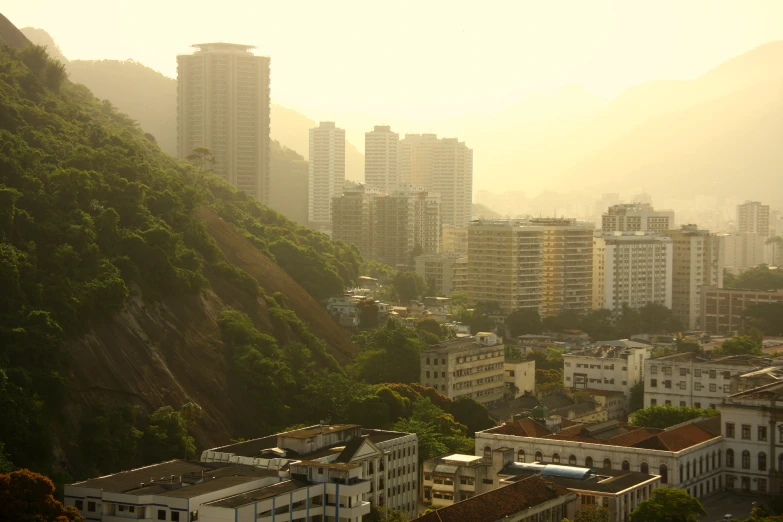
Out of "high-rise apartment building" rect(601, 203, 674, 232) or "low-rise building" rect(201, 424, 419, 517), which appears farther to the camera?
"high-rise apartment building" rect(601, 203, 674, 232)

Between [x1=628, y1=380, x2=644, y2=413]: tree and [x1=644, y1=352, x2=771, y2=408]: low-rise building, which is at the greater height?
[x1=644, y1=352, x2=771, y2=408]: low-rise building

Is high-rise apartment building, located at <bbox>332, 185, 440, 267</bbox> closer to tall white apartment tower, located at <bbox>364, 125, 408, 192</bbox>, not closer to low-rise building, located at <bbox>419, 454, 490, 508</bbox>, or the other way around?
tall white apartment tower, located at <bbox>364, 125, 408, 192</bbox>

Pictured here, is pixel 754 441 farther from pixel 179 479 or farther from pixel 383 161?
pixel 383 161

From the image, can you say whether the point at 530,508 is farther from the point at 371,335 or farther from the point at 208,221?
the point at 208,221

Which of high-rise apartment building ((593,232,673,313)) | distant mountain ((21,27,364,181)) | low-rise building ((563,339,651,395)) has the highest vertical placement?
distant mountain ((21,27,364,181))

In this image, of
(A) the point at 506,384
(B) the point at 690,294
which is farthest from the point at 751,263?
(A) the point at 506,384

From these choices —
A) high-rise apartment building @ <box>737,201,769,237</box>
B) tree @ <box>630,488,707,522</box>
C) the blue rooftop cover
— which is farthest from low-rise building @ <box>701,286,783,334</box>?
high-rise apartment building @ <box>737,201,769,237</box>

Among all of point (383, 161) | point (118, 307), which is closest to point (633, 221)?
point (383, 161)
